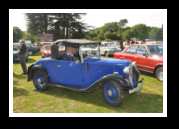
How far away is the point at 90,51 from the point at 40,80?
852 mm

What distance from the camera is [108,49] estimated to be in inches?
222

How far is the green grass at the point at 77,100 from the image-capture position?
5.58 meters

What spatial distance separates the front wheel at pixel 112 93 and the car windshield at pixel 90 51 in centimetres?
44

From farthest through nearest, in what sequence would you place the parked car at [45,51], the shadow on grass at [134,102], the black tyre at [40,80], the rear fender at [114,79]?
the black tyre at [40,80] → the parked car at [45,51] → the shadow on grass at [134,102] → the rear fender at [114,79]

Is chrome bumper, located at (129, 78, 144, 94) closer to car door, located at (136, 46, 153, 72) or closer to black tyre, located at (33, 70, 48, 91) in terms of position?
car door, located at (136, 46, 153, 72)

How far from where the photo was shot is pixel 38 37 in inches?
223

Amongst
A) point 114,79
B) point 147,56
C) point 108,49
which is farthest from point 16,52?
point 147,56

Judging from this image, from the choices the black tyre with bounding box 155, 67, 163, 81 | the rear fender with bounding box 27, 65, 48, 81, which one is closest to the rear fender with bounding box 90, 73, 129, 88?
the black tyre with bounding box 155, 67, 163, 81

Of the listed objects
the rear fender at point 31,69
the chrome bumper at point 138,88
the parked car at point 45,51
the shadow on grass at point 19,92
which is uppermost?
the parked car at point 45,51

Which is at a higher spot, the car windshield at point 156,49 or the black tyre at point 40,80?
the car windshield at point 156,49

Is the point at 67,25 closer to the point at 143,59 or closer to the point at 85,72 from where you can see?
the point at 85,72

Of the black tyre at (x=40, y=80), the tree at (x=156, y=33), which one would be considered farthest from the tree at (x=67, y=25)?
the tree at (x=156, y=33)

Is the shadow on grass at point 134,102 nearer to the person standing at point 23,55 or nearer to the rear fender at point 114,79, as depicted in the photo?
the rear fender at point 114,79
